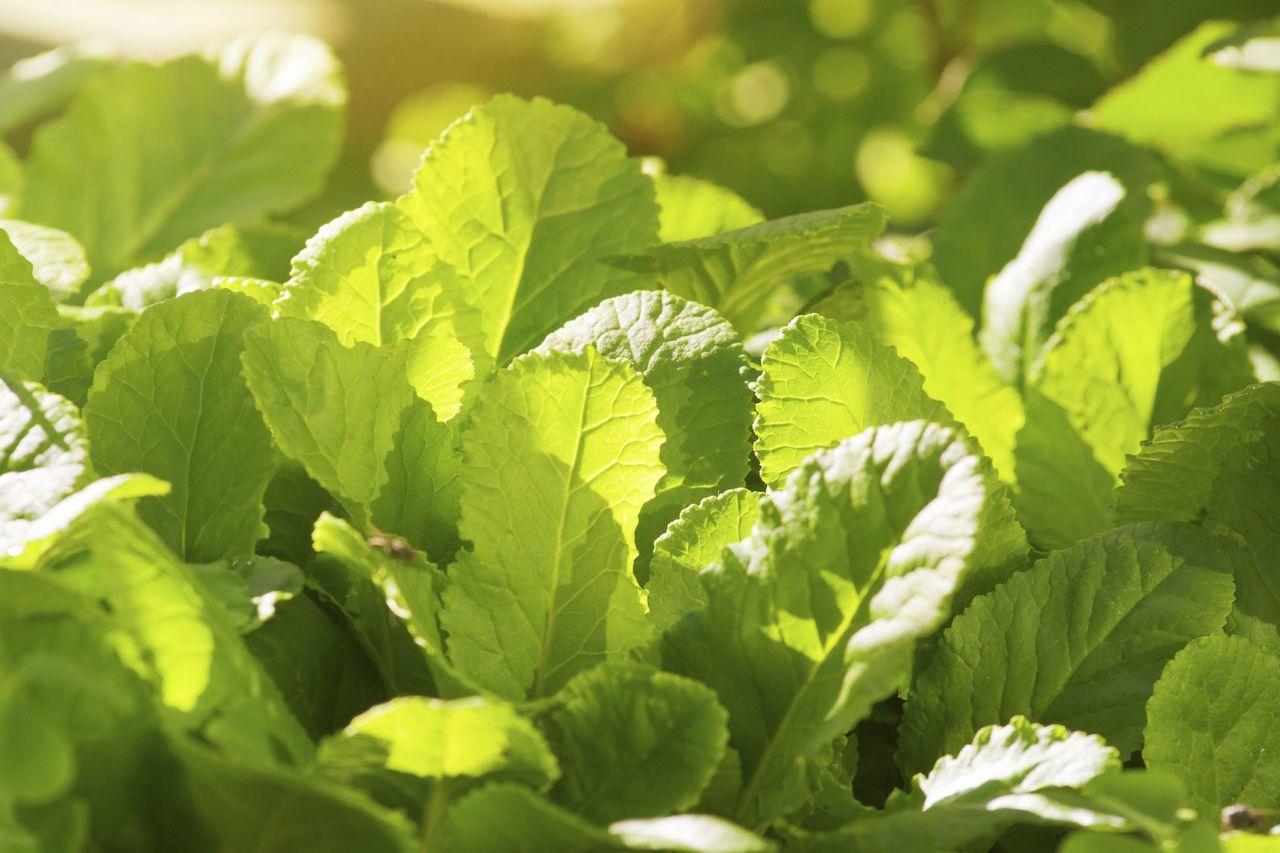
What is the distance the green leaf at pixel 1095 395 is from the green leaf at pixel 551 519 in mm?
216

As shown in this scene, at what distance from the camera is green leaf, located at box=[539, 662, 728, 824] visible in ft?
1.15

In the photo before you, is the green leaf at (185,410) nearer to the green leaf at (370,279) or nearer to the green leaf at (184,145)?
the green leaf at (370,279)

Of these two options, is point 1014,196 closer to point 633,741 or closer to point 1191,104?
point 1191,104

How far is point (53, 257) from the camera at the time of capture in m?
0.56

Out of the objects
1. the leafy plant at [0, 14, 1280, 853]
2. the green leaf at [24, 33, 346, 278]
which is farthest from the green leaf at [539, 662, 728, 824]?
the green leaf at [24, 33, 346, 278]

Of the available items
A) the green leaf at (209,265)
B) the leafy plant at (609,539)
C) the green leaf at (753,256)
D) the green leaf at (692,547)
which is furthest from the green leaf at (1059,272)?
the green leaf at (209,265)

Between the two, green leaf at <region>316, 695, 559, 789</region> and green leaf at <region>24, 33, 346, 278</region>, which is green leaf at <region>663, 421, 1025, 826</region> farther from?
green leaf at <region>24, 33, 346, 278</region>

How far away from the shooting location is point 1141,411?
56 centimetres

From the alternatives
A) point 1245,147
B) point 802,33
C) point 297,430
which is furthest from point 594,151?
point 802,33

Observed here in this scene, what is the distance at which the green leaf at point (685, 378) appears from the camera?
1.51 ft

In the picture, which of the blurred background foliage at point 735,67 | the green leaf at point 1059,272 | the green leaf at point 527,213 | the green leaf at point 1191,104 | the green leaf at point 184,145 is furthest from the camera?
the blurred background foliage at point 735,67

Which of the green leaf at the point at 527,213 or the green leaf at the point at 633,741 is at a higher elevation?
the green leaf at the point at 527,213

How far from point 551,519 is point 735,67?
131 cm

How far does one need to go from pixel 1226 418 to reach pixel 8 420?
406 mm
